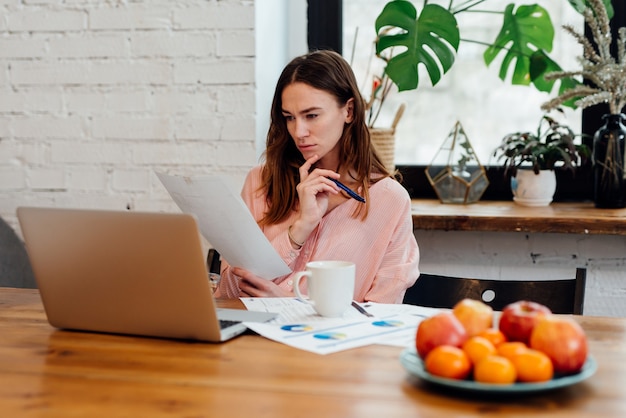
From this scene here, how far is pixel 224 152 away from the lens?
2238 millimetres

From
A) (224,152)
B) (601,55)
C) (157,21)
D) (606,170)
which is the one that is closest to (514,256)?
(606,170)

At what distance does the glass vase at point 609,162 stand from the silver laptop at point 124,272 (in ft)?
4.68

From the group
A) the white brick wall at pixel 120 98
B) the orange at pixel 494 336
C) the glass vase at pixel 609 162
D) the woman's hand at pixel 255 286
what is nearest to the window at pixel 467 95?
the glass vase at pixel 609 162

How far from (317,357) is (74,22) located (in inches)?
62.8

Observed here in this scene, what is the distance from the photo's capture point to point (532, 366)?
0.87 meters

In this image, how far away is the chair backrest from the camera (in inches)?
59.1

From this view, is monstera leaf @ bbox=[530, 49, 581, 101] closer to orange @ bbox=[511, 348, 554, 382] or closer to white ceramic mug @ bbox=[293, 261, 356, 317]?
white ceramic mug @ bbox=[293, 261, 356, 317]

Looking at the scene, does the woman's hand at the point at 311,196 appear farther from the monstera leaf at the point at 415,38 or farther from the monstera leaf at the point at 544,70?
the monstera leaf at the point at 544,70

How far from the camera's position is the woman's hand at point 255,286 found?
1552 millimetres

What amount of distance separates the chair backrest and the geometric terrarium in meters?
0.81

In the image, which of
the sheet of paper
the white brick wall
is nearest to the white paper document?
the sheet of paper

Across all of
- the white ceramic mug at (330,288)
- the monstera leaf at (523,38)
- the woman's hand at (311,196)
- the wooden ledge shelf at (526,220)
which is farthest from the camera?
the monstera leaf at (523,38)

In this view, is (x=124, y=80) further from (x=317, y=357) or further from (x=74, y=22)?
(x=317, y=357)

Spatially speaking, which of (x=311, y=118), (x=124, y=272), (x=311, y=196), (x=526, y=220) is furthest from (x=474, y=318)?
(x=526, y=220)
